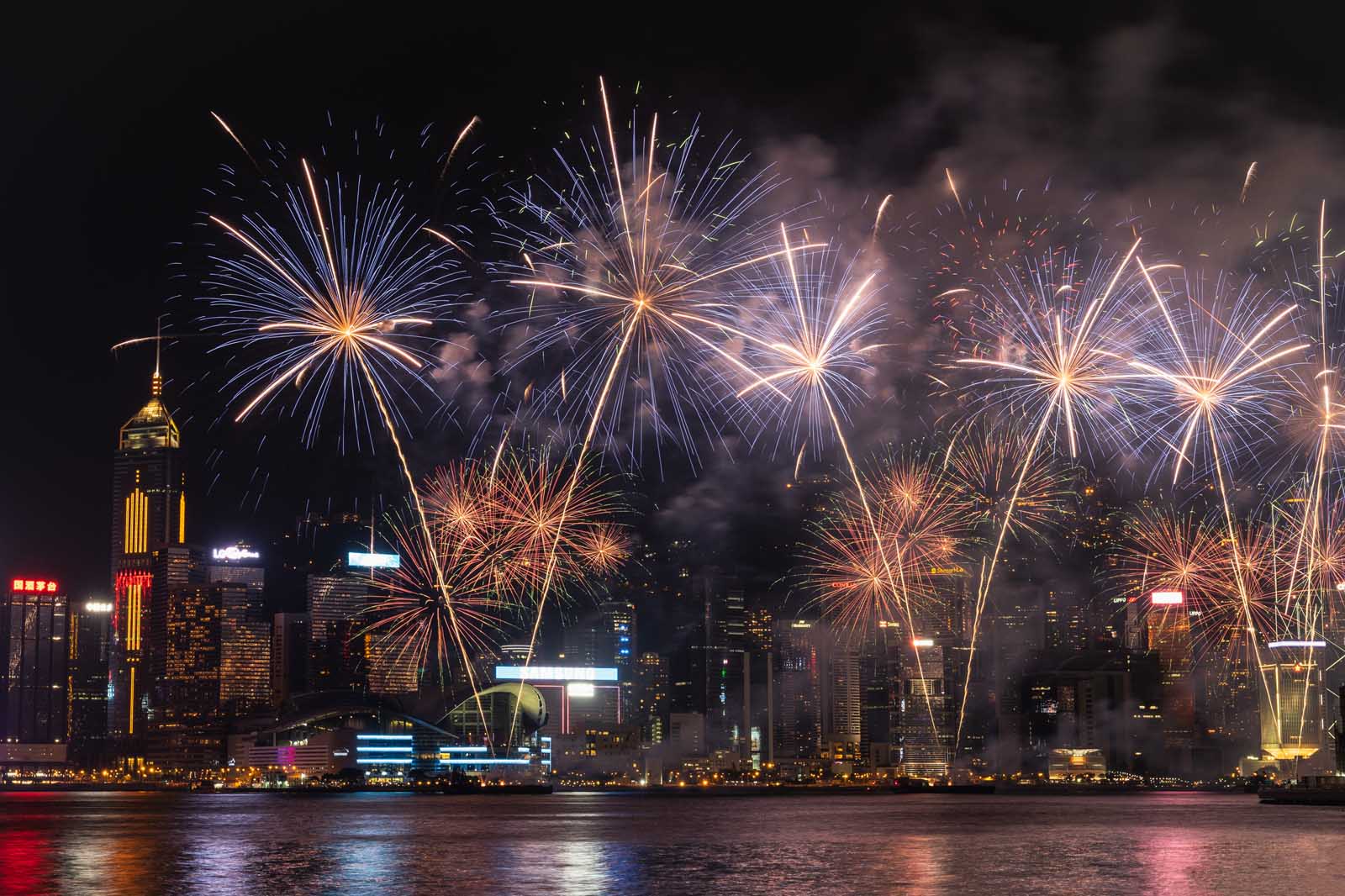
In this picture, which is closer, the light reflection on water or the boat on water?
the light reflection on water

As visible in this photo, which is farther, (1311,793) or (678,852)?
(1311,793)

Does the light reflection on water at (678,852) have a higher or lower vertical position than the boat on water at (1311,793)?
higher

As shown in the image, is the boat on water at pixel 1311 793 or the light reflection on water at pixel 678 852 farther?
the boat on water at pixel 1311 793

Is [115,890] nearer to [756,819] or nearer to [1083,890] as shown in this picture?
[1083,890]

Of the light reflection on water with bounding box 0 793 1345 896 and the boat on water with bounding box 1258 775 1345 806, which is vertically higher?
the light reflection on water with bounding box 0 793 1345 896

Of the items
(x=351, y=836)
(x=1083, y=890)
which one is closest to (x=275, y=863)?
(x=351, y=836)

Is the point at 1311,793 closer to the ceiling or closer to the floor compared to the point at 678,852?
closer to the floor

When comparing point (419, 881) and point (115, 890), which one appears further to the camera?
point (419, 881)

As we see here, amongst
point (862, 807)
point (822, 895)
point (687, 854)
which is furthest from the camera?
point (862, 807)
